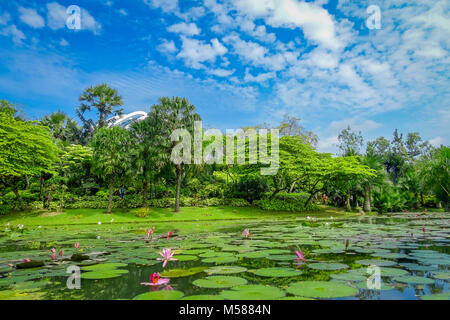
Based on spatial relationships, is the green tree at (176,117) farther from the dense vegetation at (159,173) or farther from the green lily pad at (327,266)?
the green lily pad at (327,266)

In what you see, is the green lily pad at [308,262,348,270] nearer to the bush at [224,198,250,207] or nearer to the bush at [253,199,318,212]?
the bush at [253,199,318,212]

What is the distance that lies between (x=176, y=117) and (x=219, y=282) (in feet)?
63.7

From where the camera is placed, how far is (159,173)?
71.0 ft

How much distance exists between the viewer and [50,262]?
4.01m

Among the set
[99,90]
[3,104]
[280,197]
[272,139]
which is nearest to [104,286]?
[272,139]

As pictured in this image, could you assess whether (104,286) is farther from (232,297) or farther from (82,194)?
(82,194)

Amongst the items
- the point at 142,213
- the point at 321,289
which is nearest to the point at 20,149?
the point at 142,213

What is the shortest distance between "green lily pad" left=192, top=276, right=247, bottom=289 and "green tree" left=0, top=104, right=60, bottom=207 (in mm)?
18663

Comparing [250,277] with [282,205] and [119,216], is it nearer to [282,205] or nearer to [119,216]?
[119,216]

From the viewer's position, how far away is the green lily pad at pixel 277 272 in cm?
287

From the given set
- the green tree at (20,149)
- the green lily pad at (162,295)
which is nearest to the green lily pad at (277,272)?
the green lily pad at (162,295)

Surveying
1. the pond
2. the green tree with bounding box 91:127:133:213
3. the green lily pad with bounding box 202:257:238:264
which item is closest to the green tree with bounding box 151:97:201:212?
the green tree with bounding box 91:127:133:213

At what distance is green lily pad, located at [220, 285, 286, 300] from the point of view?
2.14m

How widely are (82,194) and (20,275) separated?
24358mm
